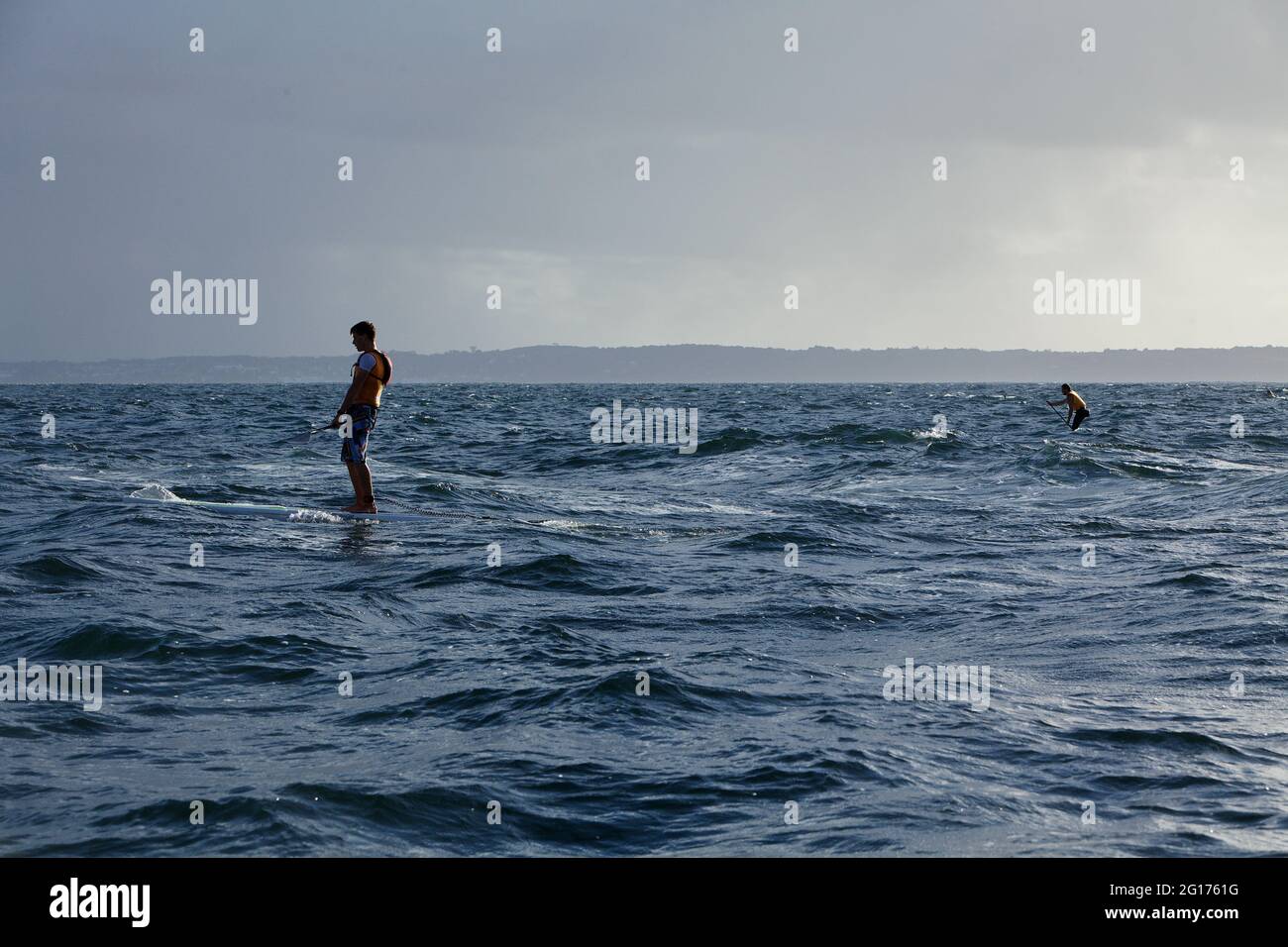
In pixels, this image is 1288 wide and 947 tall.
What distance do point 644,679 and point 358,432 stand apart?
9132 mm

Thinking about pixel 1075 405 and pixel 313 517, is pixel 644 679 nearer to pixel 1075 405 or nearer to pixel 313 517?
pixel 313 517

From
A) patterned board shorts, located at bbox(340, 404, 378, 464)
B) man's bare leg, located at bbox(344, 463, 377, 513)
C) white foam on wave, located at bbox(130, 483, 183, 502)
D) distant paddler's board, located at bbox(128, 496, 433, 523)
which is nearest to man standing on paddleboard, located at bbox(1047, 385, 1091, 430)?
distant paddler's board, located at bbox(128, 496, 433, 523)

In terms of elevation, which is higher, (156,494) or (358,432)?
(358,432)

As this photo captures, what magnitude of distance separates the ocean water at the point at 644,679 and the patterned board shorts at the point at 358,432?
106 centimetres

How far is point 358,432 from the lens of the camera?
1645 centimetres

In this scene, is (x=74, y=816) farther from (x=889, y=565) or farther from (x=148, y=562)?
(x=889, y=565)

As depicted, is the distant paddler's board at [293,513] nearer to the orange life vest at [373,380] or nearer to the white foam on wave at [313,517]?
the white foam on wave at [313,517]

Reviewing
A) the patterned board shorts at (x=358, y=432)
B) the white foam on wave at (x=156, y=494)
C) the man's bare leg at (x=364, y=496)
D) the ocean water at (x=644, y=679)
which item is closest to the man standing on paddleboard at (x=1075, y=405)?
the ocean water at (x=644, y=679)

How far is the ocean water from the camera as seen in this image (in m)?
5.87

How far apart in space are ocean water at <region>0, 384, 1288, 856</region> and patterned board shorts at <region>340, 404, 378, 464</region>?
41.6 inches

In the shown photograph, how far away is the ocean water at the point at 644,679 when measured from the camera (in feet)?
19.2

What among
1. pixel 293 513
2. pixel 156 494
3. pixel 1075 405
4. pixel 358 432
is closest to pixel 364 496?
pixel 293 513

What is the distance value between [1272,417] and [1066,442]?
26.3m
